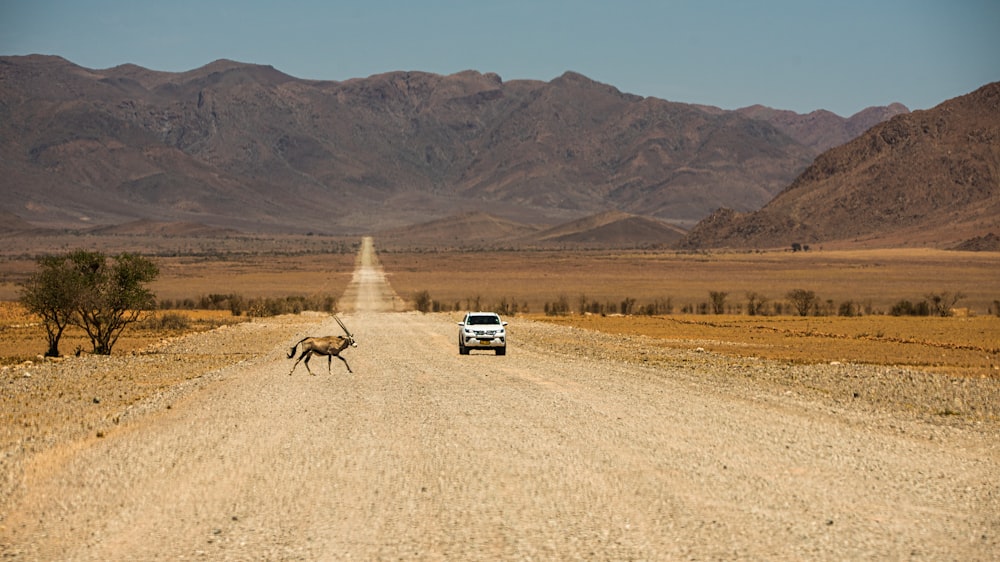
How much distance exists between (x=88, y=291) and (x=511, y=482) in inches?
1090

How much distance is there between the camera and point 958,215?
563ft

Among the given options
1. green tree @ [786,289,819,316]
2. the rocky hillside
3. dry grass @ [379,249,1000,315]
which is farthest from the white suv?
the rocky hillside

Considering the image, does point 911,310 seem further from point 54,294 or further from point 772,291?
point 54,294

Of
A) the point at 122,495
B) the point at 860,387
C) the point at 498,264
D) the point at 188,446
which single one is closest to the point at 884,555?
the point at 122,495

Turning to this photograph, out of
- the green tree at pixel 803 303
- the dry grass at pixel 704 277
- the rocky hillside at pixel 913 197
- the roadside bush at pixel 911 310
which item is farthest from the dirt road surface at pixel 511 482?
the rocky hillside at pixel 913 197

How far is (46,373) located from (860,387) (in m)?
19.8

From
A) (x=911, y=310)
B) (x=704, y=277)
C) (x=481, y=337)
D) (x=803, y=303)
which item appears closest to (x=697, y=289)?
(x=704, y=277)

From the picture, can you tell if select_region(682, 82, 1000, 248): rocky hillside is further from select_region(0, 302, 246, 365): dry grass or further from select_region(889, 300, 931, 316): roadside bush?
select_region(0, 302, 246, 365): dry grass

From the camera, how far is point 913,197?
184 meters

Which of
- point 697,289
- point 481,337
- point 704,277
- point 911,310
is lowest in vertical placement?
point 911,310

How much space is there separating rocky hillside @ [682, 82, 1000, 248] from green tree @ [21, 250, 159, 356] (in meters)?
146

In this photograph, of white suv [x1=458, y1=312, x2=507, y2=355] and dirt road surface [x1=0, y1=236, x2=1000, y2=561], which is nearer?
dirt road surface [x1=0, y1=236, x2=1000, y2=561]

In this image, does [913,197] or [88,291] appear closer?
[88,291]

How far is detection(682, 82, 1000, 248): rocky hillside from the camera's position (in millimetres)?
173625
